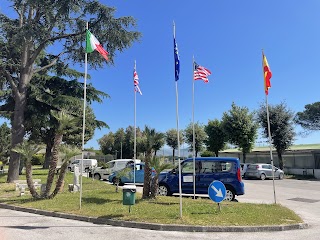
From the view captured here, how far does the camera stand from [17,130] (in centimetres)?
2103

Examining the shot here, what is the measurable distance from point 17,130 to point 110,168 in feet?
25.7

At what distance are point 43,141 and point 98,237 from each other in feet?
110

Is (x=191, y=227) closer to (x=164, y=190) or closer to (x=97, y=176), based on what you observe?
(x=164, y=190)

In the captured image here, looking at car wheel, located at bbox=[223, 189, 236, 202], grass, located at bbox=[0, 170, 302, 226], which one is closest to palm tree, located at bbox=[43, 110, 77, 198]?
grass, located at bbox=[0, 170, 302, 226]

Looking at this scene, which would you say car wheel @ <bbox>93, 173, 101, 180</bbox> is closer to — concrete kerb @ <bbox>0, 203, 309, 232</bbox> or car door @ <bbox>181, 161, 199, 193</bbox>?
car door @ <bbox>181, 161, 199, 193</bbox>

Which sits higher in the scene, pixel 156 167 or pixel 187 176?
pixel 156 167

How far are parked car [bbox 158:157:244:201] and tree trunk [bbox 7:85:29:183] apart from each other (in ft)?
35.8

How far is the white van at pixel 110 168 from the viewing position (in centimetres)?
2521

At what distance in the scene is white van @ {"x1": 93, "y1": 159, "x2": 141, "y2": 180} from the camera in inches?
992

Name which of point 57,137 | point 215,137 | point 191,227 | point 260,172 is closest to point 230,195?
point 191,227

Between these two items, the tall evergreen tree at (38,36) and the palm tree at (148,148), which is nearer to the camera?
the palm tree at (148,148)

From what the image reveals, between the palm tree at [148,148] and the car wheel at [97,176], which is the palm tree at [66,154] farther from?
the car wheel at [97,176]

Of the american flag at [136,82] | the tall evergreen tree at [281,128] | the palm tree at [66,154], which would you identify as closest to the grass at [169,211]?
the palm tree at [66,154]

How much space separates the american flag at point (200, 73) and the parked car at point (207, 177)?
3673 millimetres
